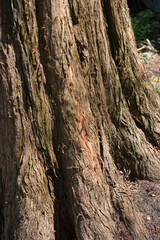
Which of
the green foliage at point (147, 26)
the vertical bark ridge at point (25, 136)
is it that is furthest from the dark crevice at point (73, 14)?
the green foliage at point (147, 26)

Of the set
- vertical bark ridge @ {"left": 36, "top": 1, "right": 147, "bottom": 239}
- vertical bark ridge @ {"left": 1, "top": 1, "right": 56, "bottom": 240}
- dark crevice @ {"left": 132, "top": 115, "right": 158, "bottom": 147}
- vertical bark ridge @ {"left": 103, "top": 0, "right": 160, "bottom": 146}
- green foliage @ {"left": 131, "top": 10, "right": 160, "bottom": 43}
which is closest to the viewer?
vertical bark ridge @ {"left": 1, "top": 1, "right": 56, "bottom": 240}

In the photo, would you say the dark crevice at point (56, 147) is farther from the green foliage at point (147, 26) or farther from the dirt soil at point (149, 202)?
the green foliage at point (147, 26)

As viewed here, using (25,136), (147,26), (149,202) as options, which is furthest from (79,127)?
(147,26)

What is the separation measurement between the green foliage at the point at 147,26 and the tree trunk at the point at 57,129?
555 centimetres

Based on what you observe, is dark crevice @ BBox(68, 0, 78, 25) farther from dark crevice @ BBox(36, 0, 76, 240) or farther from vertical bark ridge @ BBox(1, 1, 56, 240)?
vertical bark ridge @ BBox(1, 1, 56, 240)

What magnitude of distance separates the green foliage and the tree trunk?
5.55 m

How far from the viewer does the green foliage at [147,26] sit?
27.8 ft

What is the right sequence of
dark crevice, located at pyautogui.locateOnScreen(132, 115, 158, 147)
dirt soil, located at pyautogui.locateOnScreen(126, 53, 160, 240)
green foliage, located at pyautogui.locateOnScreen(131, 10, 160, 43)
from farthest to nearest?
green foliage, located at pyautogui.locateOnScreen(131, 10, 160, 43)
dark crevice, located at pyautogui.locateOnScreen(132, 115, 158, 147)
dirt soil, located at pyautogui.locateOnScreen(126, 53, 160, 240)

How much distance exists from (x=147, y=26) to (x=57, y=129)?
22.7ft

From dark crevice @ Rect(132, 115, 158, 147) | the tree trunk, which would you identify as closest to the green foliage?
dark crevice @ Rect(132, 115, 158, 147)

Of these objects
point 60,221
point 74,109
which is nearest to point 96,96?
point 74,109

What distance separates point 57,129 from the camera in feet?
8.89

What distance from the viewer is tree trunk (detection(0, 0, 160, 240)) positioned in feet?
8.27

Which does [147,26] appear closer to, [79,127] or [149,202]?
[149,202]
